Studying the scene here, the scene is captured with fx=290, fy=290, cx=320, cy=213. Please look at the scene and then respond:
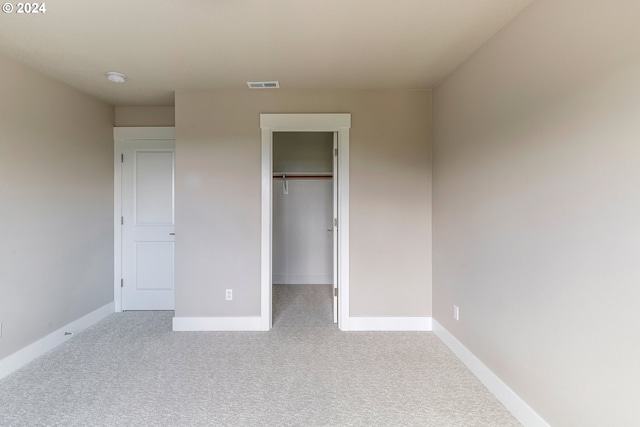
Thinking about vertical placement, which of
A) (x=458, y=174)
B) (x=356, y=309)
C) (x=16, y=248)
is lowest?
(x=356, y=309)

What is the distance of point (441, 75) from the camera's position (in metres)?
2.56

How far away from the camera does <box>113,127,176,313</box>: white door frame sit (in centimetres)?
337

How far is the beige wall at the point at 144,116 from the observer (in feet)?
11.1

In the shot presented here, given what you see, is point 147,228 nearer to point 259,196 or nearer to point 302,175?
point 259,196

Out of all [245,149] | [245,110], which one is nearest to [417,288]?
[245,149]

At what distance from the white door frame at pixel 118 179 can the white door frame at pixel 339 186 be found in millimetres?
1335

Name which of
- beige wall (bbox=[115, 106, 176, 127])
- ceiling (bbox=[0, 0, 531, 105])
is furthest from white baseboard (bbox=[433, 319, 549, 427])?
beige wall (bbox=[115, 106, 176, 127])

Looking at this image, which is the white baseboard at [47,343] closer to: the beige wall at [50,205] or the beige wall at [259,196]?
the beige wall at [50,205]

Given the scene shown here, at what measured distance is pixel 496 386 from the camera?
192 cm

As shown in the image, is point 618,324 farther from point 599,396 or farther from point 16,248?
point 16,248

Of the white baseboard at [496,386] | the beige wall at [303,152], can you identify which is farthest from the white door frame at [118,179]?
the white baseboard at [496,386]

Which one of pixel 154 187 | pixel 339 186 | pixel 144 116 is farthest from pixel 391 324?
Result: pixel 144 116

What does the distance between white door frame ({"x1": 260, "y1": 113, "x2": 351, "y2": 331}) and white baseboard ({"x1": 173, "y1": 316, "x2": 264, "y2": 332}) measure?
90mm

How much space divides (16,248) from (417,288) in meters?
3.45
